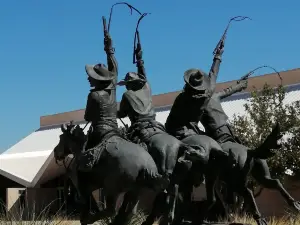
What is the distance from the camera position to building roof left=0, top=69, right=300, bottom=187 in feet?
94.7

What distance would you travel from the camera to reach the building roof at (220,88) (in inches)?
1144

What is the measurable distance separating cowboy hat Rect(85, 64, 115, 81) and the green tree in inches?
463

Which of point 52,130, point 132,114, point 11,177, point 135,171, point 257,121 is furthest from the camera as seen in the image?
point 52,130

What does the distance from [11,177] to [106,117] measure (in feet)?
71.4

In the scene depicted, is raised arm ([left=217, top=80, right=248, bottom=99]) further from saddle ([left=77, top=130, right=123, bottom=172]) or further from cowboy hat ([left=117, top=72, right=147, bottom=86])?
saddle ([left=77, top=130, right=123, bottom=172])

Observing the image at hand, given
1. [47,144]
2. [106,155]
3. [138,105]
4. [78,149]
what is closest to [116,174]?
[106,155]

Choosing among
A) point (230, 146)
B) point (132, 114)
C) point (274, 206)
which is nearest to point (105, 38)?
point (132, 114)

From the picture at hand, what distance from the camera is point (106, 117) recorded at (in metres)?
8.88

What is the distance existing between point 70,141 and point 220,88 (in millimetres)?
23105

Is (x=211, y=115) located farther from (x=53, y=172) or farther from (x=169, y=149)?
(x=53, y=172)

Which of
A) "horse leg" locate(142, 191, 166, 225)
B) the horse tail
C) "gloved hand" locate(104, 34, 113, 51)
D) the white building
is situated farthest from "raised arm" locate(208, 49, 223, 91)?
the white building

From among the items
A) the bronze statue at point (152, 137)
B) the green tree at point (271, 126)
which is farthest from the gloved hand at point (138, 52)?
the green tree at point (271, 126)

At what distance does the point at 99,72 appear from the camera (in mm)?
9242

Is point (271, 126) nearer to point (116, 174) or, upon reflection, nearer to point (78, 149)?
point (78, 149)
